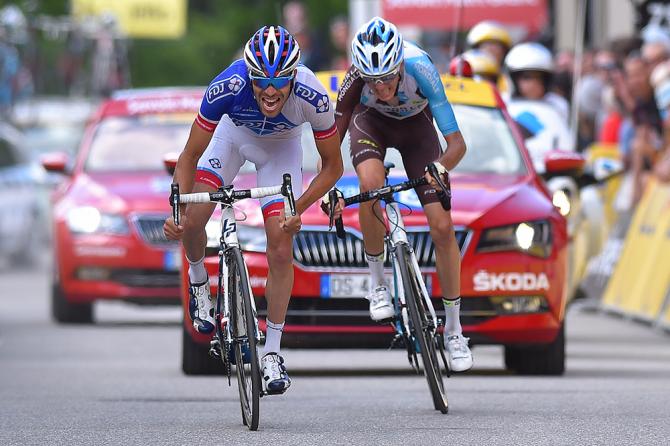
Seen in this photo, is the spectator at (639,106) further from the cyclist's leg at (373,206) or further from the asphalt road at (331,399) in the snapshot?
the cyclist's leg at (373,206)

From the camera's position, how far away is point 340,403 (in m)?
10.8

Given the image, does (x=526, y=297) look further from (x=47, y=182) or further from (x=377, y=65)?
(x=47, y=182)

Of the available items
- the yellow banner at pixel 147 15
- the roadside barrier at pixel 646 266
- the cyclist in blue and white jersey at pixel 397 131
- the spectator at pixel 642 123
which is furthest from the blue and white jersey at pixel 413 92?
the yellow banner at pixel 147 15

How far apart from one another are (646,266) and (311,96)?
8.22 meters

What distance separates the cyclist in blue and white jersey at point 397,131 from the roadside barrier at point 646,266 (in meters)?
5.83

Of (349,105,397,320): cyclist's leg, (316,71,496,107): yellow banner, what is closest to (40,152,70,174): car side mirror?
(316,71,496,107): yellow banner

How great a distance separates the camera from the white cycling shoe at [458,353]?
10.5 meters

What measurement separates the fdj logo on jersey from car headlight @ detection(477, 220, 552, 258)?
253cm

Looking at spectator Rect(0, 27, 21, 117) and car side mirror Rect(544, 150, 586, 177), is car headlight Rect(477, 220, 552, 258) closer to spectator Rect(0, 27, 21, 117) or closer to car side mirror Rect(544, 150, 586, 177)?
car side mirror Rect(544, 150, 586, 177)

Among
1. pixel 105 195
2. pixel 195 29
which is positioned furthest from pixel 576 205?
pixel 195 29

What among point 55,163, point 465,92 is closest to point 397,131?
point 465,92

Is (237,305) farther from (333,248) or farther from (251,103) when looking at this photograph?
(333,248)

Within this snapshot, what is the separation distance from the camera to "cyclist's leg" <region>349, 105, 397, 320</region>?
10695 millimetres

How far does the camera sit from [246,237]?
12.0m
